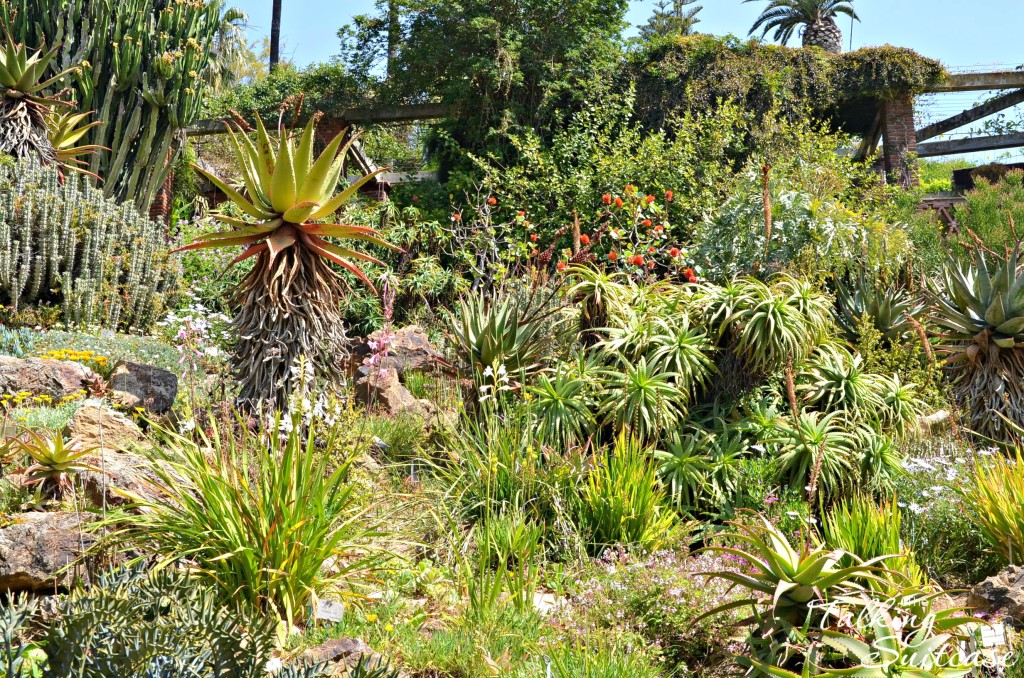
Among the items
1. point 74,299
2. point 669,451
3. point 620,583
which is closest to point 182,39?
point 74,299

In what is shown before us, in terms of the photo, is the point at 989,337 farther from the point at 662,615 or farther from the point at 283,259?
the point at 283,259

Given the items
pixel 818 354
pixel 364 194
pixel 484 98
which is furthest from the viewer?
→ pixel 364 194

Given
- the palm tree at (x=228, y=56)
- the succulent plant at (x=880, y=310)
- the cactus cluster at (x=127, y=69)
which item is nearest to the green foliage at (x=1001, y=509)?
the succulent plant at (x=880, y=310)

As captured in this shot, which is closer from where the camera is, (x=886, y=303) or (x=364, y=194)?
(x=886, y=303)

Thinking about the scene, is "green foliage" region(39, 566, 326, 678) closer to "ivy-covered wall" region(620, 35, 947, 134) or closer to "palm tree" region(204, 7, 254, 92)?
"ivy-covered wall" region(620, 35, 947, 134)

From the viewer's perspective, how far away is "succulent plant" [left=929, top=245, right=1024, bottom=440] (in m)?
6.87

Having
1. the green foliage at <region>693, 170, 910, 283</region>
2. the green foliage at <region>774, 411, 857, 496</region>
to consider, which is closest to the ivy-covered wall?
the green foliage at <region>693, 170, 910, 283</region>

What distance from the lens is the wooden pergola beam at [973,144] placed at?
2016 centimetres

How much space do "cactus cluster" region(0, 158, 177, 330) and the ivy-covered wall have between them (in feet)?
26.9

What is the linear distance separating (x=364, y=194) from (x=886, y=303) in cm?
965

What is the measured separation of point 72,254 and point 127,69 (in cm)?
409

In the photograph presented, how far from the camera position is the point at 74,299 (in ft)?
27.3

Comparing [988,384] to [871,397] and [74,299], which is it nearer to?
[871,397]

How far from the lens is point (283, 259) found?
5.76 metres
